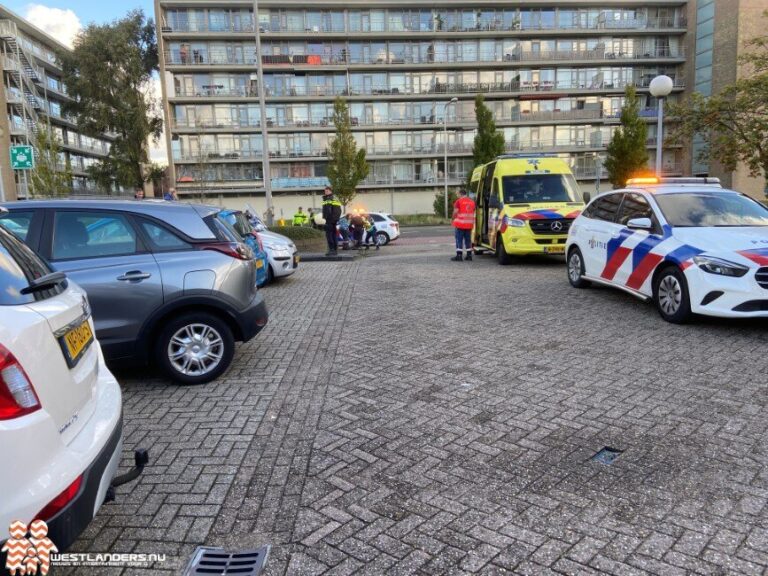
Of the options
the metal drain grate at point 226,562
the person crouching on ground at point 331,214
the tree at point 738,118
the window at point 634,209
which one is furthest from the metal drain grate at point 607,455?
the tree at point 738,118

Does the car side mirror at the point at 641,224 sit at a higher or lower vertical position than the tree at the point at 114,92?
lower

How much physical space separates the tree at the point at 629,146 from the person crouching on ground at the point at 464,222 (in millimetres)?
30604

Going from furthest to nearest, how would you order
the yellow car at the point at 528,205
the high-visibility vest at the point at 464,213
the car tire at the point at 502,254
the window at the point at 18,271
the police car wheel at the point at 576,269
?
1. the high-visibility vest at the point at 464,213
2. the car tire at the point at 502,254
3. the yellow car at the point at 528,205
4. the police car wheel at the point at 576,269
5. the window at the point at 18,271

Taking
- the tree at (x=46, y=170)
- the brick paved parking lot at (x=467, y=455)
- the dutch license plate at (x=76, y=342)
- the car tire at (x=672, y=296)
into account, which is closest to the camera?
the dutch license plate at (x=76, y=342)

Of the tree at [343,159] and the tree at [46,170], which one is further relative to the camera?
the tree at [343,159]

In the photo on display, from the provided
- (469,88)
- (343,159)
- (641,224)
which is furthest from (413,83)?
(641,224)

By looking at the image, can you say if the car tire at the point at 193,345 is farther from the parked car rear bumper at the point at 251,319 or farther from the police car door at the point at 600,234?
the police car door at the point at 600,234

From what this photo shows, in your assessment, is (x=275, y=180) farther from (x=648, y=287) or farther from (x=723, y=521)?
(x=723, y=521)

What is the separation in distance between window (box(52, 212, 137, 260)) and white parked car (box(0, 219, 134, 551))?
2416 millimetres

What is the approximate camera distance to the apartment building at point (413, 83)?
52.6m

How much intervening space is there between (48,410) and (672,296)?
6.66m

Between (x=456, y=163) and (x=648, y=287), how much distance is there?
49317 mm

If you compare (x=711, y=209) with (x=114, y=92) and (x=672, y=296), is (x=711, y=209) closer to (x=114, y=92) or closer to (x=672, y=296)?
(x=672, y=296)

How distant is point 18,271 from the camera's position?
7.84 feet
